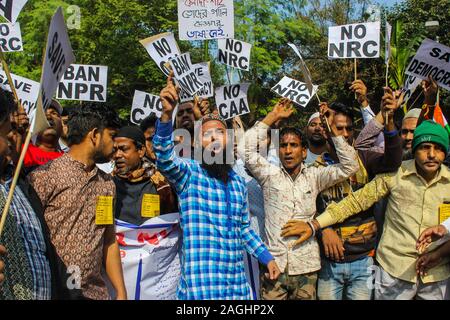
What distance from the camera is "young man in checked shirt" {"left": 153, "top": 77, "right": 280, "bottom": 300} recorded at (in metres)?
4.09

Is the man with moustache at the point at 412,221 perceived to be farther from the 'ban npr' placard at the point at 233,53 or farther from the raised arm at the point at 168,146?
the 'ban npr' placard at the point at 233,53

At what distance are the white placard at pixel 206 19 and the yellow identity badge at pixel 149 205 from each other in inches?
103

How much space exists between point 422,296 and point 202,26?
3.82 metres

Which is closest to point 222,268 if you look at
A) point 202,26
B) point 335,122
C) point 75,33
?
point 335,122

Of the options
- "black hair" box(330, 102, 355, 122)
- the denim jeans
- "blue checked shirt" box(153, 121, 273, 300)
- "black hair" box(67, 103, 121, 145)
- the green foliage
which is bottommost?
the denim jeans

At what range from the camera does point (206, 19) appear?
6738 millimetres

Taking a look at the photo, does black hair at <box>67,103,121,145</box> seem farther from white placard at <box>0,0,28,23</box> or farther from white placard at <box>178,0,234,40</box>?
white placard at <box>178,0,234,40</box>

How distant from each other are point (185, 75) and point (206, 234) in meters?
2.61

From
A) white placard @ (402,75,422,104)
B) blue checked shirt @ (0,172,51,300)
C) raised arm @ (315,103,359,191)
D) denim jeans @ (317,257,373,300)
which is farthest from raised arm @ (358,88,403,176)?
blue checked shirt @ (0,172,51,300)

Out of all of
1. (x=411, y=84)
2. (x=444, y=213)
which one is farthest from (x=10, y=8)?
→ (x=411, y=84)

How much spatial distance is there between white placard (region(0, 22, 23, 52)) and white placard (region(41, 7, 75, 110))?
320 cm

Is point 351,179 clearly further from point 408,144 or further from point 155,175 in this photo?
point 155,175

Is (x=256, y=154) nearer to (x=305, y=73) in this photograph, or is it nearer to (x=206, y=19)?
(x=305, y=73)
